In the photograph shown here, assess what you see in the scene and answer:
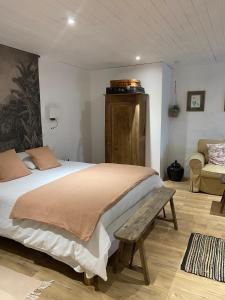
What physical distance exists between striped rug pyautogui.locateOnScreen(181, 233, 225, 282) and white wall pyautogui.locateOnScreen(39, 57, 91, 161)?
2834mm

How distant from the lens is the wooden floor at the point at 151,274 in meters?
1.87

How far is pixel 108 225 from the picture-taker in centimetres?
205

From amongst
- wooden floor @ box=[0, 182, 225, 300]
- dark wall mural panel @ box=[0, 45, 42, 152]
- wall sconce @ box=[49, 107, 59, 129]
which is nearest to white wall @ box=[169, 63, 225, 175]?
wooden floor @ box=[0, 182, 225, 300]

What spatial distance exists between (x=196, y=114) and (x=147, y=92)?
1.17m

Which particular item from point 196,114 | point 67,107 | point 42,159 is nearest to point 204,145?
point 196,114

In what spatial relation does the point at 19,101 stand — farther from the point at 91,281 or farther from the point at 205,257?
the point at 205,257

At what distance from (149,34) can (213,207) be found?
262 centimetres

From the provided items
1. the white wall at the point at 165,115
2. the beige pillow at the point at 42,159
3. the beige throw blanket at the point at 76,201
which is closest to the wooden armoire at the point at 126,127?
the white wall at the point at 165,115

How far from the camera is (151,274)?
82.7 inches

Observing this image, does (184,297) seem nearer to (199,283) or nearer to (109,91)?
(199,283)

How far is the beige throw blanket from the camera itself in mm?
1888

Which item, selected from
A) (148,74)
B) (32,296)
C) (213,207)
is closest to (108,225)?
(32,296)

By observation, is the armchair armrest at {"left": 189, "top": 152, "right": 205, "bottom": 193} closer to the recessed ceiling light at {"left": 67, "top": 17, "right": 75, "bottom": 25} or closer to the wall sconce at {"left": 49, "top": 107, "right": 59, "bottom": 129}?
the wall sconce at {"left": 49, "top": 107, "right": 59, "bottom": 129}

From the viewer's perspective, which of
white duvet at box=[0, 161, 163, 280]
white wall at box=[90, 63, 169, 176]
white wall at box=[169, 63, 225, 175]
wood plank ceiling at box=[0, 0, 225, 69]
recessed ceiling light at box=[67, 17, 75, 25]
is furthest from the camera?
white wall at box=[169, 63, 225, 175]
